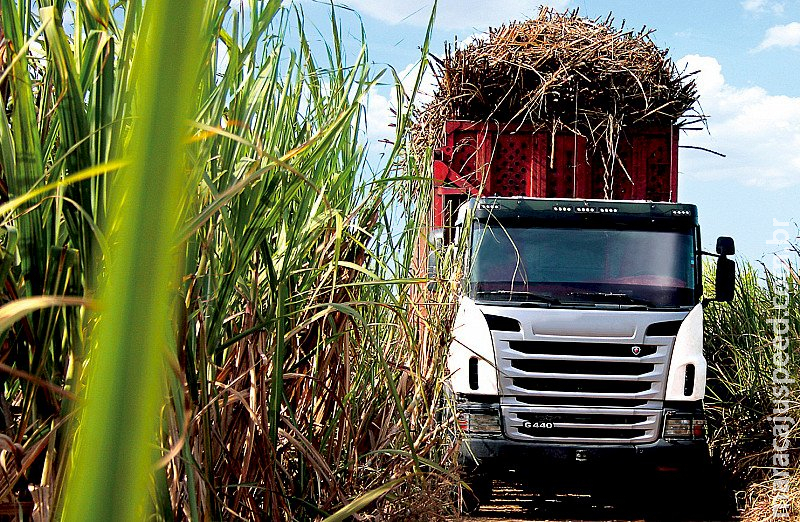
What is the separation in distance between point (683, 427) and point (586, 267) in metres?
1.47

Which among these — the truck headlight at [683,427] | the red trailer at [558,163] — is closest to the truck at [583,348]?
the truck headlight at [683,427]

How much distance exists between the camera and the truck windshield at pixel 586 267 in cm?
650

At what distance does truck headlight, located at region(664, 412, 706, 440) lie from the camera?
255 inches

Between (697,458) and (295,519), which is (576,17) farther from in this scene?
(295,519)

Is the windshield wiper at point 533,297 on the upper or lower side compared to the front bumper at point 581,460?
upper

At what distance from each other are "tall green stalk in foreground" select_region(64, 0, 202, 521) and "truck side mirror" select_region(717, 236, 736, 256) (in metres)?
7.26

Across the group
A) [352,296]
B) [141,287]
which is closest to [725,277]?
[352,296]

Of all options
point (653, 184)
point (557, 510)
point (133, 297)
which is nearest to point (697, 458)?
point (557, 510)

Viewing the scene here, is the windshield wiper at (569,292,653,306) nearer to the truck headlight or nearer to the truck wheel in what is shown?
the truck headlight

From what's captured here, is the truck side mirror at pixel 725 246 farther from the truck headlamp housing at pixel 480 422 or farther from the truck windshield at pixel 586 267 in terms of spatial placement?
the truck headlamp housing at pixel 480 422

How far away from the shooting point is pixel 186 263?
144 cm

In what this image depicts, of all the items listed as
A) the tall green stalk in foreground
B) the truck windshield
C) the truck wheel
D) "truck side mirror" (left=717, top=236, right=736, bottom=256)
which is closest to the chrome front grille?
the truck windshield

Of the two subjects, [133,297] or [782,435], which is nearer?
[133,297]

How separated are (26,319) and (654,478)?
20.0 ft
